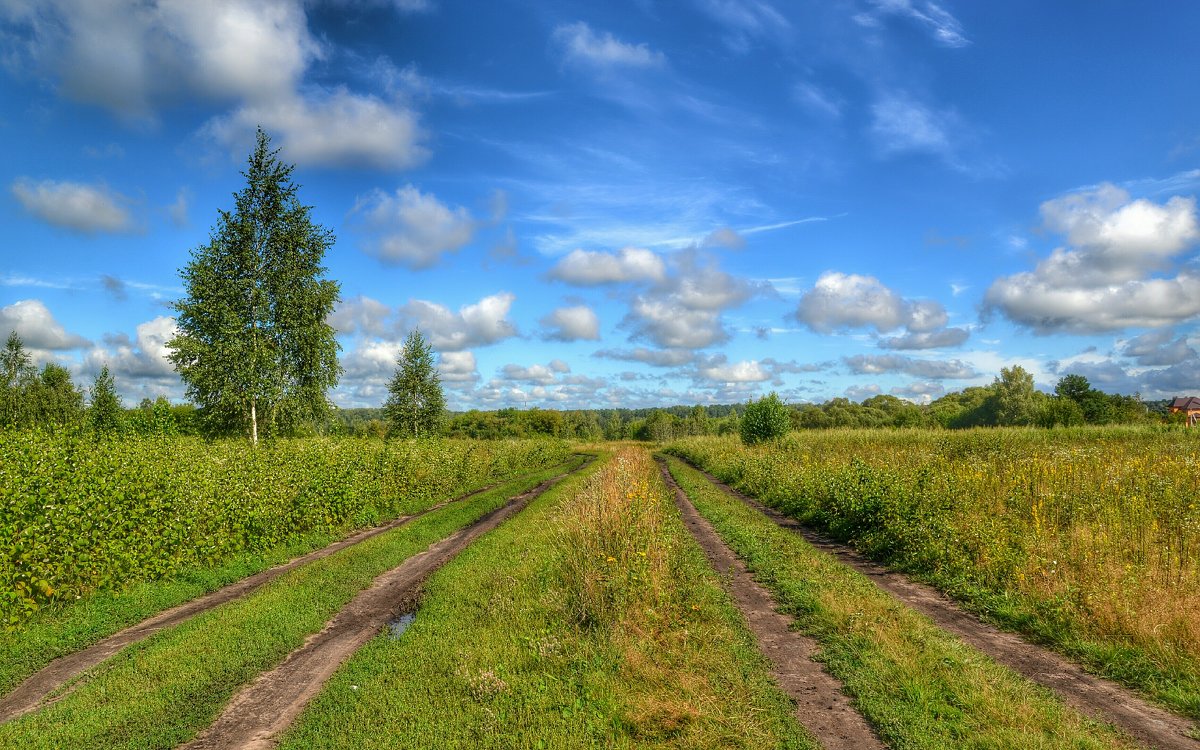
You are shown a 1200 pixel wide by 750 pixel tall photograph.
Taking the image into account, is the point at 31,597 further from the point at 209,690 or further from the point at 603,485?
the point at 603,485

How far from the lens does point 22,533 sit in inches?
325

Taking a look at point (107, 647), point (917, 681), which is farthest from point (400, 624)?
→ point (917, 681)

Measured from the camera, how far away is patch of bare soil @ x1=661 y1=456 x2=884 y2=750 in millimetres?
5059

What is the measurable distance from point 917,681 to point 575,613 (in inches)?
167

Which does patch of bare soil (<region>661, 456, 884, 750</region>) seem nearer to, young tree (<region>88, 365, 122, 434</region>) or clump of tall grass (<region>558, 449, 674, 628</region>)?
clump of tall grass (<region>558, 449, 674, 628</region>)

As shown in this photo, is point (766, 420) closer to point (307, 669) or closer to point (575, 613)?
point (575, 613)

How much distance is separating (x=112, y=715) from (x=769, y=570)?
378 inches

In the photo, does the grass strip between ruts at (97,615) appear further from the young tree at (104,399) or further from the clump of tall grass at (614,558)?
the young tree at (104,399)

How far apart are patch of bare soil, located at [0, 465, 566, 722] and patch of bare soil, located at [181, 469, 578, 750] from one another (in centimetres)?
218

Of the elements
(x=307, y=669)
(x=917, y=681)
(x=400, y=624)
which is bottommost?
(x=400, y=624)

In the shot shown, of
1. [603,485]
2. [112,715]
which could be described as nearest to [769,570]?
[603,485]

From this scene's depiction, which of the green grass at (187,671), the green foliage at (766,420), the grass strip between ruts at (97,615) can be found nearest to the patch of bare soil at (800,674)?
the green grass at (187,671)

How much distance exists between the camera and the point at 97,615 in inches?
340

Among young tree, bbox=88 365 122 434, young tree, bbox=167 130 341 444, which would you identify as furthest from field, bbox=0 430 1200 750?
young tree, bbox=88 365 122 434
